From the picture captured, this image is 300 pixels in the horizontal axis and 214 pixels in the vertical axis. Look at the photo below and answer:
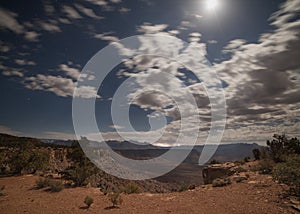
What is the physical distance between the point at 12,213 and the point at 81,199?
3589 millimetres

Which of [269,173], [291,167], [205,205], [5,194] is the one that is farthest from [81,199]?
[269,173]

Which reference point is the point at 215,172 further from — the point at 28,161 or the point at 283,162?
the point at 28,161

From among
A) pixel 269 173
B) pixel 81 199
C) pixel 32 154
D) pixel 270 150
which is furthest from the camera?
pixel 32 154

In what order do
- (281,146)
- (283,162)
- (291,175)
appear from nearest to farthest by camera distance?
(291,175) < (283,162) < (281,146)

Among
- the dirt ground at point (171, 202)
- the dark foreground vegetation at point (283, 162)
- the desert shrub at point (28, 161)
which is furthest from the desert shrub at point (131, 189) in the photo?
the desert shrub at point (28, 161)

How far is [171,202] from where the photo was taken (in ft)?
36.4

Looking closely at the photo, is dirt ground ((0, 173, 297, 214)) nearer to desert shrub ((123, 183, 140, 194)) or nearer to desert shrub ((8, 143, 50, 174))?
desert shrub ((123, 183, 140, 194))

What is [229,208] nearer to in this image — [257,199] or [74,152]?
[257,199]

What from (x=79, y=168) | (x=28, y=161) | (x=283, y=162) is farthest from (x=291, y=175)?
(x=28, y=161)

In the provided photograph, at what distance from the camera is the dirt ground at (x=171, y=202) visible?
908 centimetres

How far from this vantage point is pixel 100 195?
44.8ft

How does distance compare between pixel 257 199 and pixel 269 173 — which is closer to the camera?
pixel 257 199

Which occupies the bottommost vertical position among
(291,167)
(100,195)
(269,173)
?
(100,195)

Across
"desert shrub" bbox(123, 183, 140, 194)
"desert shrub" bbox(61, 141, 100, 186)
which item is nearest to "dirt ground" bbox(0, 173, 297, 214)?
"desert shrub" bbox(123, 183, 140, 194)
